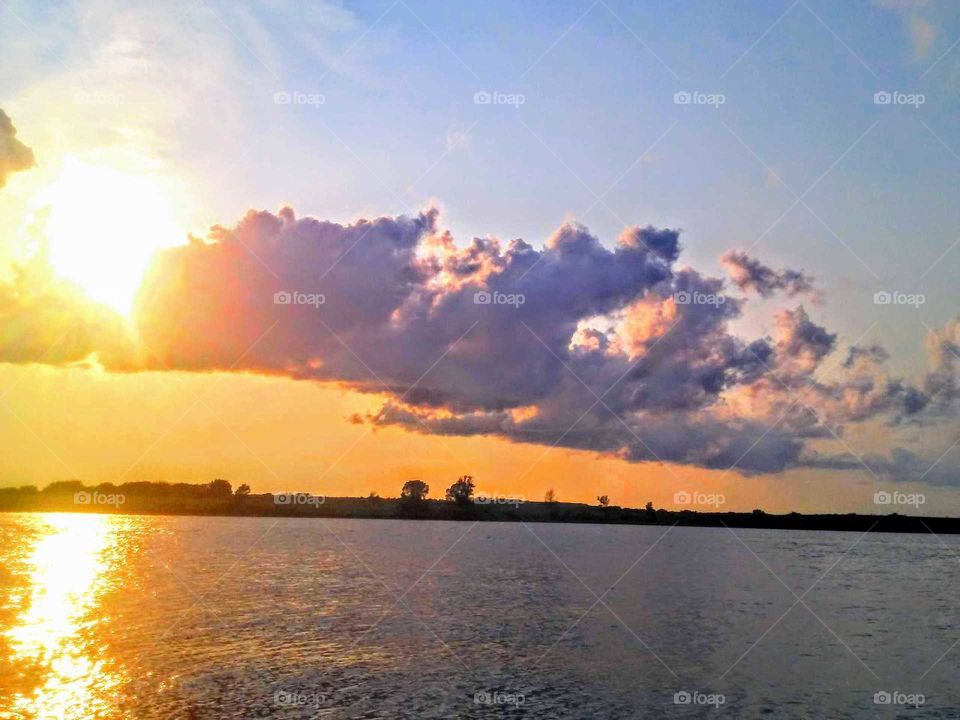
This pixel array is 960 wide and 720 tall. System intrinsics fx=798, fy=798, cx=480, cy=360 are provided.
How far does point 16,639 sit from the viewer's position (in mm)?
51625

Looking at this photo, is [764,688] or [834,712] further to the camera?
[764,688]

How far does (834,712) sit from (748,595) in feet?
174

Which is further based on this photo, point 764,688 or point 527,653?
point 527,653

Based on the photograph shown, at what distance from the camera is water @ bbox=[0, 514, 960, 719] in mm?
38188

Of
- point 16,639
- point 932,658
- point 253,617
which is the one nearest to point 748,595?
point 932,658

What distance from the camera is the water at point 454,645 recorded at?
1503 inches

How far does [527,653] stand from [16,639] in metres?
33.0

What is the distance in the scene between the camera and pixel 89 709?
36031 millimetres

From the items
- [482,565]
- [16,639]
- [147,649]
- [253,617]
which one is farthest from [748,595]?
[16,639]

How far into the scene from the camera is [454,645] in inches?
2013

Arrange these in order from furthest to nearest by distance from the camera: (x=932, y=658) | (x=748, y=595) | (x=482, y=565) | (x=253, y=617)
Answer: (x=482, y=565) → (x=748, y=595) → (x=253, y=617) → (x=932, y=658)

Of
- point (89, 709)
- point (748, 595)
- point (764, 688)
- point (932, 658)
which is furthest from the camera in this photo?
point (748, 595)

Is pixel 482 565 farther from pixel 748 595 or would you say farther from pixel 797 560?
pixel 797 560

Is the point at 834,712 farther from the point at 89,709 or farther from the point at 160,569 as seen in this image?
the point at 160,569
